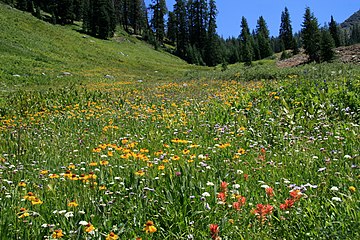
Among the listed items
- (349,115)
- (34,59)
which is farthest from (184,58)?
(349,115)

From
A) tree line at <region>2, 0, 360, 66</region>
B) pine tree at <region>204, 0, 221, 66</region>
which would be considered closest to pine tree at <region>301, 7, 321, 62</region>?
tree line at <region>2, 0, 360, 66</region>

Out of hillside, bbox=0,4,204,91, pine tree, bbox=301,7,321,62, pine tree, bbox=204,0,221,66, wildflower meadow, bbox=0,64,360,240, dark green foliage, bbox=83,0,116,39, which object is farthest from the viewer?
pine tree, bbox=204,0,221,66

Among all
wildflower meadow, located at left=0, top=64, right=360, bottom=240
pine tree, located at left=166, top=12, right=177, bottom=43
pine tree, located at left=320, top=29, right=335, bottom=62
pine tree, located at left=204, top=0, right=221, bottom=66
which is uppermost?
pine tree, located at left=166, top=12, right=177, bottom=43

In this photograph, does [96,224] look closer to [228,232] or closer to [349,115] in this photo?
[228,232]

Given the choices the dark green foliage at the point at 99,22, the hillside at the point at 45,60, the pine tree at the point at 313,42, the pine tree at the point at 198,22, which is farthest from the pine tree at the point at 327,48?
the pine tree at the point at 198,22

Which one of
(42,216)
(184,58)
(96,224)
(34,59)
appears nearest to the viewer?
(96,224)

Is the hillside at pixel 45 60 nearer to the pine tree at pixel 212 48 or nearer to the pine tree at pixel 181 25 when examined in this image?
the pine tree at pixel 212 48

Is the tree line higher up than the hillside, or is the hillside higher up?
the tree line

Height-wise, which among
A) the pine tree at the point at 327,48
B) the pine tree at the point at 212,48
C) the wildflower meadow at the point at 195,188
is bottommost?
the wildflower meadow at the point at 195,188

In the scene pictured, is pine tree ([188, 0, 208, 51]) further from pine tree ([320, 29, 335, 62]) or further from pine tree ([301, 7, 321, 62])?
pine tree ([320, 29, 335, 62])

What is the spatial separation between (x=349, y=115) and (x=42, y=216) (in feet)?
16.9

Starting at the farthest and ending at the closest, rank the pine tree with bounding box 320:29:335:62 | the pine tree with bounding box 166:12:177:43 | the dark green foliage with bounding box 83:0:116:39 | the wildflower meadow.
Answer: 1. the pine tree with bounding box 166:12:177:43
2. the dark green foliage with bounding box 83:0:116:39
3. the pine tree with bounding box 320:29:335:62
4. the wildflower meadow

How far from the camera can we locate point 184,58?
3627 inches

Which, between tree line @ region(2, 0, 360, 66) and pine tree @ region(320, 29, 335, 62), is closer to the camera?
pine tree @ region(320, 29, 335, 62)
